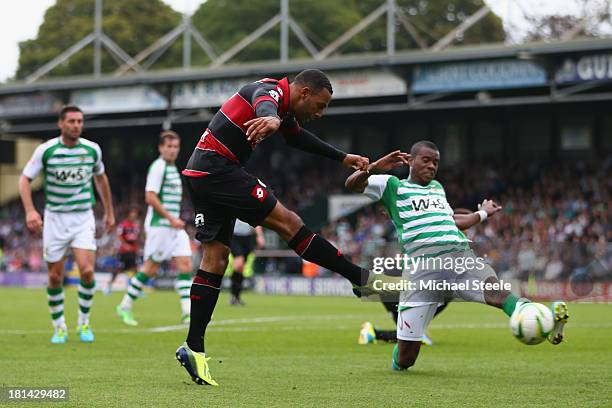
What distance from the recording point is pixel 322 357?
9523mm

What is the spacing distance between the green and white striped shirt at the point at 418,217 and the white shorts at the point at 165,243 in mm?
6496

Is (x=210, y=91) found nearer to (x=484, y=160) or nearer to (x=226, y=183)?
(x=484, y=160)

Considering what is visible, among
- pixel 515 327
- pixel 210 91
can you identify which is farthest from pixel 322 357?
pixel 210 91

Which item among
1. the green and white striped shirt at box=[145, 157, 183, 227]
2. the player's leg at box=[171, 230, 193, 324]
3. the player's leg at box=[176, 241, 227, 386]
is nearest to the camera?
the player's leg at box=[176, 241, 227, 386]

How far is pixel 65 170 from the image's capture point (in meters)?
10.7

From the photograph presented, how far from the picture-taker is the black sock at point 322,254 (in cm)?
696

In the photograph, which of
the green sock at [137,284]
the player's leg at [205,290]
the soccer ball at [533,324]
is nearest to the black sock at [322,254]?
the player's leg at [205,290]

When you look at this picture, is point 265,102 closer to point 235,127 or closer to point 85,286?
point 235,127

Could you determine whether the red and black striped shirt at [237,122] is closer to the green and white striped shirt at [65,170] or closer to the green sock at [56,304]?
the green and white striped shirt at [65,170]

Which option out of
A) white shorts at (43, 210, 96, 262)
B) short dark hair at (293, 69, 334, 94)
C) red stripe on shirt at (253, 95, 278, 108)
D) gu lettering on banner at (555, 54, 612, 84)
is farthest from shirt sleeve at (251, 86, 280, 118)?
gu lettering on banner at (555, 54, 612, 84)

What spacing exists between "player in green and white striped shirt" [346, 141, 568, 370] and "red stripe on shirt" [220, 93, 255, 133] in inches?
44.8

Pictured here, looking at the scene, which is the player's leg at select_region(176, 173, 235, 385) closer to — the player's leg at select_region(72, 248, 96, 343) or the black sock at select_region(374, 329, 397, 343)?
the player's leg at select_region(72, 248, 96, 343)

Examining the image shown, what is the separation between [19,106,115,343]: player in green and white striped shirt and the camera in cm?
1067

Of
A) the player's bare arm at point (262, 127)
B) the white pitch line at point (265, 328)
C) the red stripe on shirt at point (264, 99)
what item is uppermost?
the red stripe on shirt at point (264, 99)
